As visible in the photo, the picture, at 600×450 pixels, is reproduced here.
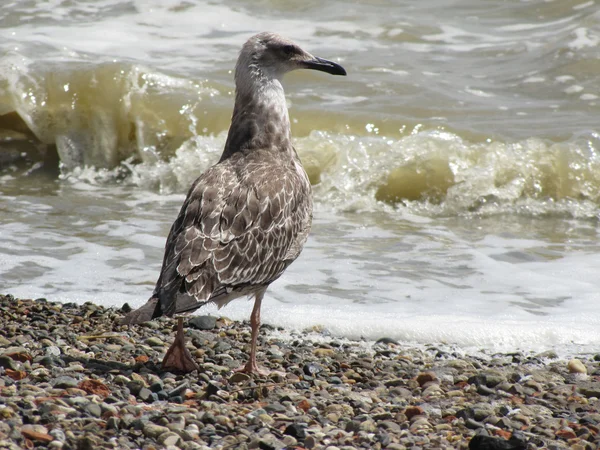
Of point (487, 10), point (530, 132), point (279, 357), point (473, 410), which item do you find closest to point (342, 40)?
point (487, 10)

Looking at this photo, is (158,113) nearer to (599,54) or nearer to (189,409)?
(599,54)

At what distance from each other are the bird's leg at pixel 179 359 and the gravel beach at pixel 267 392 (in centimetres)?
9

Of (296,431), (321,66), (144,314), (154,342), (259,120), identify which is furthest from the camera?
(321,66)

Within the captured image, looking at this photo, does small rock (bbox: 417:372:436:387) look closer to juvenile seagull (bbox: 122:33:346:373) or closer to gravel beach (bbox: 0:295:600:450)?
gravel beach (bbox: 0:295:600:450)

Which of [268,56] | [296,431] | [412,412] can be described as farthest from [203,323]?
[296,431]

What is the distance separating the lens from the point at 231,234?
4551 millimetres

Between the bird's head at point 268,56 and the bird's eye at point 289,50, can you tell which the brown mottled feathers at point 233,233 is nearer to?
the bird's head at point 268,56

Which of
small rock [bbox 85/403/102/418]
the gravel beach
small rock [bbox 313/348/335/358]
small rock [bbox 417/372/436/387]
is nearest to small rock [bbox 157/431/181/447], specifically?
the gravel beach

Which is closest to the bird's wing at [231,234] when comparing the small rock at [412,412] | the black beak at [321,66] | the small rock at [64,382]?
the small rock at [64,382]

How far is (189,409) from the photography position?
3.76m

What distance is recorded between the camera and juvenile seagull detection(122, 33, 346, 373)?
14.1ft

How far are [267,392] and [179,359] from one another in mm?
559

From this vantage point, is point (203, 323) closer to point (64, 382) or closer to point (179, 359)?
point (179, 359)

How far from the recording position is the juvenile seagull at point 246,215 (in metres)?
4.30
